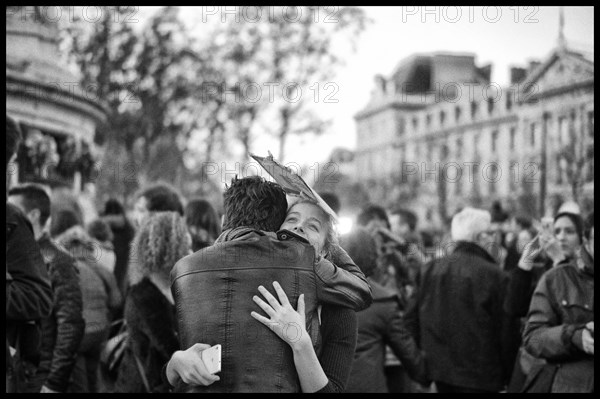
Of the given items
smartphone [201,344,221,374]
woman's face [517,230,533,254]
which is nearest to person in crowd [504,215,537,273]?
woman's face [517,230,533,254]

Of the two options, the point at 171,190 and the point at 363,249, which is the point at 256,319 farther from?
the point at 171,190

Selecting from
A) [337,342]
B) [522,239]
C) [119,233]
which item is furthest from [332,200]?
[522,239]

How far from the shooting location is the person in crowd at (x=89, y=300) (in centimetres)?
634

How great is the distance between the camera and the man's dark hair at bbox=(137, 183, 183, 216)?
6.03 meters

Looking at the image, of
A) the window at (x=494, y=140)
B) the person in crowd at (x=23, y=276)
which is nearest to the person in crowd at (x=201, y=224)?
the person in crowd at (x=23, y=276)

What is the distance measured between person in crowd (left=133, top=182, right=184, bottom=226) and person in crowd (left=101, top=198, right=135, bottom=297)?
10.1 feet

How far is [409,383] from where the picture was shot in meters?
7.31

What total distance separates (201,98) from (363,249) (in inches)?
821

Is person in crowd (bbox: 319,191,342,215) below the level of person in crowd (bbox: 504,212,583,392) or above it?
above

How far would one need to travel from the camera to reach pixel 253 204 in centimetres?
327

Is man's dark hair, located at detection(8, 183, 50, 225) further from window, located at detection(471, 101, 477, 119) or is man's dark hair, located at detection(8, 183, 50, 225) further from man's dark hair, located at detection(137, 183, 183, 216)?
window, located at detection(471, 101, 477, 119)

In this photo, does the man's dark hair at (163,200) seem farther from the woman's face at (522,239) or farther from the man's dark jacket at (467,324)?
the woman's face at (522,239)

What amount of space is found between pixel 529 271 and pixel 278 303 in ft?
11.7

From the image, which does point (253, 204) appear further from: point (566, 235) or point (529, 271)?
point (566, 235)
